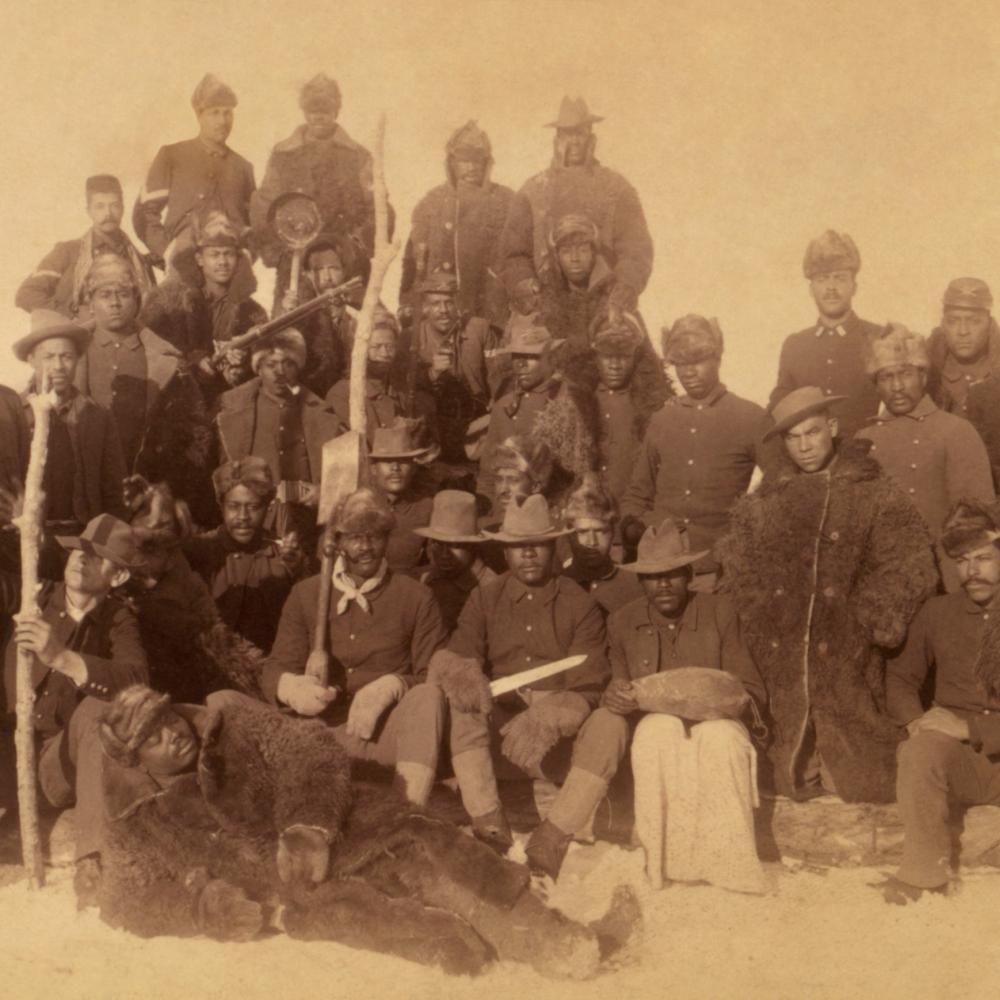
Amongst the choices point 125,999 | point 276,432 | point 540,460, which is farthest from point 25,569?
point 540,460

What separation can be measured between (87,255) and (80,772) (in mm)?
4530

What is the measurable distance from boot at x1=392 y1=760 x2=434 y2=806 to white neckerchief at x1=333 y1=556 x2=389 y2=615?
3.37 feet

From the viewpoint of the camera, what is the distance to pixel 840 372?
9.31m

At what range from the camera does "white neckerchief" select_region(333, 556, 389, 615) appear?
25.7 ft

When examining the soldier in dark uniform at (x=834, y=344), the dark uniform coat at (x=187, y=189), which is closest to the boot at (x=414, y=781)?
the soldier in dark uniform at (x=834, y=344)

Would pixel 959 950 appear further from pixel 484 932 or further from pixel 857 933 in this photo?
pixel 484 932

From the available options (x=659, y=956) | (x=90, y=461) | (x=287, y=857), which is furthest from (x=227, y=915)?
(x=90, y=461)

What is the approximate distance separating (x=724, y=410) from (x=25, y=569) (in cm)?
422

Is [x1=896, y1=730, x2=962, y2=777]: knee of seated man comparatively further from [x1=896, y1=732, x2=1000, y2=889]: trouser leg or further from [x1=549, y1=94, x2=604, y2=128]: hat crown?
[x1=549, y1=94, x2=604, y2=128]: hat crown

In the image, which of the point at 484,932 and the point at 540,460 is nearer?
the point at 484,932

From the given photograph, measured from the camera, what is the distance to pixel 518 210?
Answer: 1106cm

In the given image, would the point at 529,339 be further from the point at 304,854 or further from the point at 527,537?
the point at 304,854

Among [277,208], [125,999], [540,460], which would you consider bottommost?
[125,999]

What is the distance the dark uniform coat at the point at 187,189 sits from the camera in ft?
36.1
